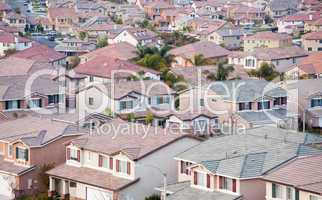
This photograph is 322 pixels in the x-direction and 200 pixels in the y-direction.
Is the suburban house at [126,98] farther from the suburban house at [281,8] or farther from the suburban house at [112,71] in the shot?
the suburban house at [281,8]

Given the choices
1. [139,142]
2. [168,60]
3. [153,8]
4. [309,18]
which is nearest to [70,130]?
[139,142]

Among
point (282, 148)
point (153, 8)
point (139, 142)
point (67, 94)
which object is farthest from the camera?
point (153, 8)

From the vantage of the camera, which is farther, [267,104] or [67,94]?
[67,94]

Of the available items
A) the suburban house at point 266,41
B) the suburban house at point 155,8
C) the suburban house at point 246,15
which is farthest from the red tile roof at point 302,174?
the suburban house at point 155,8

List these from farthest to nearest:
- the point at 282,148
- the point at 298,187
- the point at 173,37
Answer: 1. the point at 173,37
2. the point at 282,148
3. the point at 298,187

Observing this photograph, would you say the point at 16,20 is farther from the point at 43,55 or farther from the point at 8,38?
the point at 43,55

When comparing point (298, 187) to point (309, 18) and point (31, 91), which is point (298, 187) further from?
point (309, 18)

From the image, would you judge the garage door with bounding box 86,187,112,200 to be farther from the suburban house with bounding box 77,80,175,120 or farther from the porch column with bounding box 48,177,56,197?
the suburban house with bounding box 77,80,175,120
